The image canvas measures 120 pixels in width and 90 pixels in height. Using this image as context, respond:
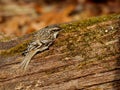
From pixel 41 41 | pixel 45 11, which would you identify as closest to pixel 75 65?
pixel 41 41

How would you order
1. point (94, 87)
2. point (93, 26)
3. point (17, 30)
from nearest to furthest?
point (94, 87)
point (93, 26)
point (17, 30)

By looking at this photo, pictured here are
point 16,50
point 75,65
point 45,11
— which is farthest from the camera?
point 45,11

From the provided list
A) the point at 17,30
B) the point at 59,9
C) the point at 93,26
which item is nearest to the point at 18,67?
the point at 93,26

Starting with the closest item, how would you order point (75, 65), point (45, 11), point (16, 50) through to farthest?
point (75, 65), point (16, 50), point (45, 11)

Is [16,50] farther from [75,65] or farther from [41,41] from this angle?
[75,65]

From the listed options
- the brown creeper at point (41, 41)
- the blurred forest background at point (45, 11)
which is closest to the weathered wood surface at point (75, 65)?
the brown creeper at point (41, 41)

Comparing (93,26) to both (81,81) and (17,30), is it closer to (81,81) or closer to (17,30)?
(81,81)
